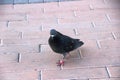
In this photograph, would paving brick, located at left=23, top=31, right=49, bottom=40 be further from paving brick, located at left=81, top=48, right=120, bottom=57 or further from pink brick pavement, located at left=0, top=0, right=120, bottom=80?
paving brick, located at left=81, top=48, right=120, bottom=57

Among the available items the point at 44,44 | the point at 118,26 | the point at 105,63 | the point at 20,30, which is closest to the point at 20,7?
the point at 20,30

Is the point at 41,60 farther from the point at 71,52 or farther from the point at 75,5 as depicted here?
the point at 75,5

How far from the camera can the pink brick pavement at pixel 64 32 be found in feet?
9.53

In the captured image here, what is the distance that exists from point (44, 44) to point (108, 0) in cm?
150

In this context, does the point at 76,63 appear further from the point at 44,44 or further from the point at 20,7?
the point at 20,7

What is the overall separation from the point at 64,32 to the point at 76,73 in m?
0.83

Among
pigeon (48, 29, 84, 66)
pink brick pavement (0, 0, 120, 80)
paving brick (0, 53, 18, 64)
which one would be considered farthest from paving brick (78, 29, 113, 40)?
paving brick (0, 53, 18, 64)

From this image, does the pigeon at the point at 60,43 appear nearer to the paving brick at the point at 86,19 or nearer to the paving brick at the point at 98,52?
the paving brick at the point at 98,52

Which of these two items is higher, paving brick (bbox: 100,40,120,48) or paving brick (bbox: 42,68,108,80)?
paving brick (bbox: 42,68,108,80)

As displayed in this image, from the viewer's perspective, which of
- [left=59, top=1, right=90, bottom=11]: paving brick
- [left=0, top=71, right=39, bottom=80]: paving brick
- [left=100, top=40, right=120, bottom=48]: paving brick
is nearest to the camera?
[left=0, top=71, right=39, bottom=80]: paving brick

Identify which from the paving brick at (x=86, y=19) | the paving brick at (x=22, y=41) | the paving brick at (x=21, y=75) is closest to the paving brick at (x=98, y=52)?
the paving brick at (x=22, y=41)

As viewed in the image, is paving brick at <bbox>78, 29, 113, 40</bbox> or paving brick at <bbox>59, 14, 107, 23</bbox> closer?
paving brick at <bbox>78, 29, 113, 40</bbox>

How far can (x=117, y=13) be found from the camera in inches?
159

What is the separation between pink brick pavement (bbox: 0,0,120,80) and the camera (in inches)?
114
